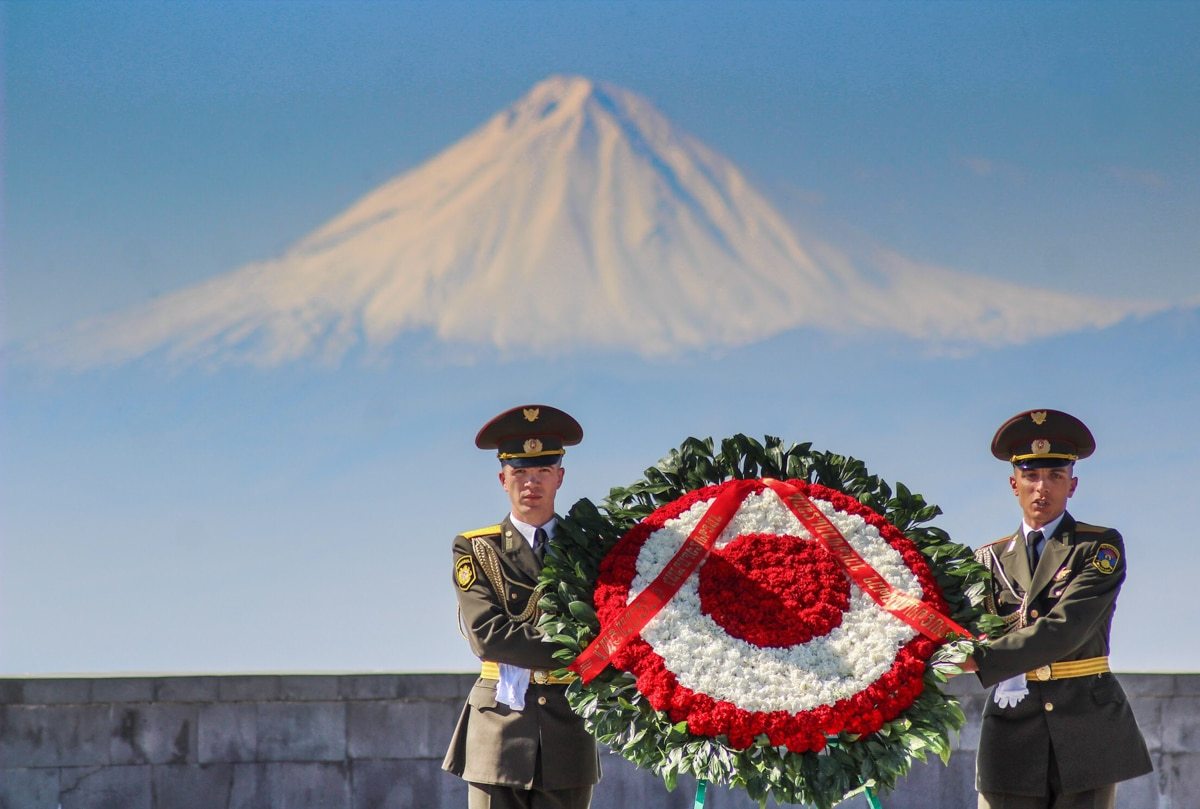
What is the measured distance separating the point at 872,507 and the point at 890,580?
433 mm

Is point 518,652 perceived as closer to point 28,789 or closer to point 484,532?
point 484,532

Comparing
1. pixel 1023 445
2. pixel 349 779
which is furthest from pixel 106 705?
pixel 1023 445

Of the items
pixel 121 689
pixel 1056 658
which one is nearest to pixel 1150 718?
pixel 1056 658

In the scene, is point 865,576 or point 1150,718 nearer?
point 865,576

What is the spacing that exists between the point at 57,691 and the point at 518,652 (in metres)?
3.76

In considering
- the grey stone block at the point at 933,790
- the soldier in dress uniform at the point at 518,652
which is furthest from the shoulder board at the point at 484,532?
the grey stone block at the point at 933,790

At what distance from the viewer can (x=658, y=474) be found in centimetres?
614

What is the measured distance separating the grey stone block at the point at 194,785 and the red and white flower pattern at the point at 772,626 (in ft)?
11.6

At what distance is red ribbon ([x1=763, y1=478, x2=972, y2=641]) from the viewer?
559cm

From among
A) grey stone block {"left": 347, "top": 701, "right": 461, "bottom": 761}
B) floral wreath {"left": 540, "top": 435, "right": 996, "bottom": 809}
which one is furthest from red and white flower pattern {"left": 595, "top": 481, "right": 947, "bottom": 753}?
grey stone block {"left": 347, "top": 701, "right": 461, "bottom": 761}

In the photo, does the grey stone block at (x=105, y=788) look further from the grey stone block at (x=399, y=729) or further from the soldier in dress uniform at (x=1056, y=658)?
the soldier in dress uniform at (x=1056, y=658)

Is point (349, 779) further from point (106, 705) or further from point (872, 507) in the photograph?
point (872, 507)

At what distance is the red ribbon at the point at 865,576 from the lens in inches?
220

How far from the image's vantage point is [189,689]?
26.9 feet
